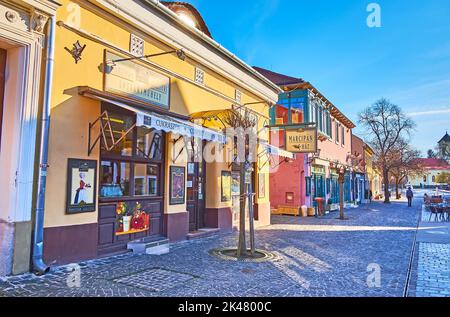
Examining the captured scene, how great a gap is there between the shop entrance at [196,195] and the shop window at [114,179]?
8.57ft

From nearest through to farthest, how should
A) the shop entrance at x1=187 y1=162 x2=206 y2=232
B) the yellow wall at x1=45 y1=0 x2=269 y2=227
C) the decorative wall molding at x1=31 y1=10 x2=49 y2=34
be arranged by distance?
the decorative wall molding at x1=31 y1=10 x2=49 y2=34 < the yellow wall at x1=45 y1=0 x2=269 y2=227 < the shop entrance at x1=187 y1=162 x2=206 y2=232

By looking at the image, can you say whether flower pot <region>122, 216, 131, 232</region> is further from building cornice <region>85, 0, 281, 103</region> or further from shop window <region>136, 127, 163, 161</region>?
building cornice <region>85, 0, 281, 103</region>

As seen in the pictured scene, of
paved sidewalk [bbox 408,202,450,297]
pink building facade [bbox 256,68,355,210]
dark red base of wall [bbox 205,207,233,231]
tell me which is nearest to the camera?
paved sidewalk [bbox 408,202,450,297]

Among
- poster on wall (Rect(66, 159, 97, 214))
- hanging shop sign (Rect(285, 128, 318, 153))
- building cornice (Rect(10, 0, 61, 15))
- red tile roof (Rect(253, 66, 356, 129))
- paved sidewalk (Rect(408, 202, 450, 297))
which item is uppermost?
red tile roof (Rect(253, 66, 356, 129))

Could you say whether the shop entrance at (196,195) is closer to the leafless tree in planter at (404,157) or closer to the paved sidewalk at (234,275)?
the paved sidewalk at (234,275)

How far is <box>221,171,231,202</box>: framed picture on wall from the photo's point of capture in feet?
35.8

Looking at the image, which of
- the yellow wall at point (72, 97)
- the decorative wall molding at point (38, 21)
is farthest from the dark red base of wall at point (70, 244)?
the decorative wall molding at point (38, 21)

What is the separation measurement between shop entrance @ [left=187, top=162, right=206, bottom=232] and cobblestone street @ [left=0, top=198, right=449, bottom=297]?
119cm

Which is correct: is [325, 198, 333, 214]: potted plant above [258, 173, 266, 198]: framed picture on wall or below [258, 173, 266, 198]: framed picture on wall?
below

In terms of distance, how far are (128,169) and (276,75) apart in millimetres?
14031

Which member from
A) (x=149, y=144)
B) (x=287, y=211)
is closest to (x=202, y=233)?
(x=149, y=144)

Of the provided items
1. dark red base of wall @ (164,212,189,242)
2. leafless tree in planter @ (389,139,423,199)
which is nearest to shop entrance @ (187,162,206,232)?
dark red base of wall @ (164,212,189,242)

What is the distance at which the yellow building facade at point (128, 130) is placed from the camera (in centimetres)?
608

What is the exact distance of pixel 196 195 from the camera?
10.3 meters
